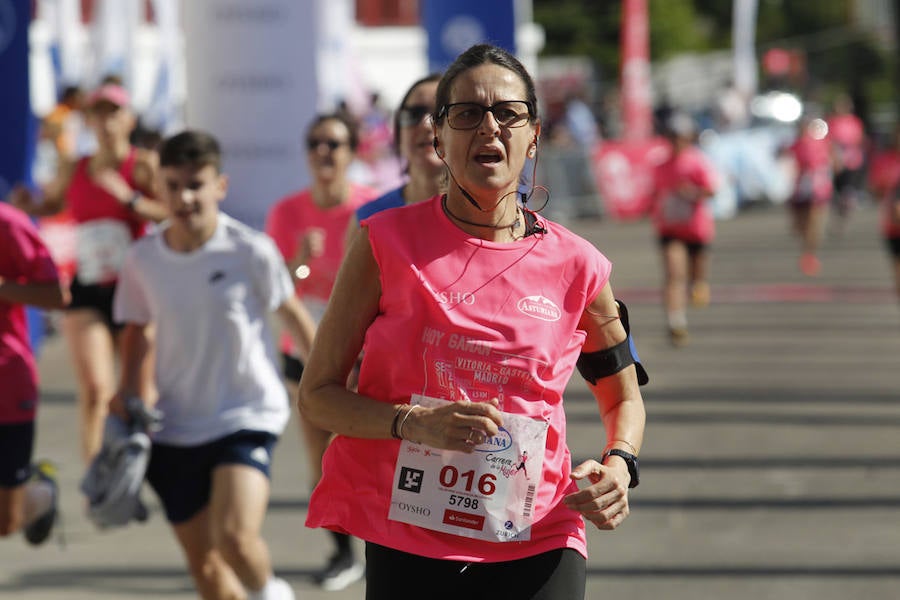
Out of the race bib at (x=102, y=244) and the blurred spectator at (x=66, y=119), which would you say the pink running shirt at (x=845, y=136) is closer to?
the blurred spectator at (x=66, y=119)

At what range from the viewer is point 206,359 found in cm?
523

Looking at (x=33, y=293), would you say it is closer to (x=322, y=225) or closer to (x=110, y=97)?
(x=322, y=225)

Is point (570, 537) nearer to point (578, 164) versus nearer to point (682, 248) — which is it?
point (682, 248)

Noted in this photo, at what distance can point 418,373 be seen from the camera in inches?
121

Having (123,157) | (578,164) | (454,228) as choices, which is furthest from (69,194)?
(578,164)

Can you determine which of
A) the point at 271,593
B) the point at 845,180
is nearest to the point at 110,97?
the point at 271,593

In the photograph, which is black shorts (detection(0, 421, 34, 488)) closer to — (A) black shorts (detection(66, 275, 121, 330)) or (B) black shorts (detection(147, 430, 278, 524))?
(B) black shorts (detection(147, 430, 278, 524))

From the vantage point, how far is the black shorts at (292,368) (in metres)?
6.69

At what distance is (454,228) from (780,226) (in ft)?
72.3

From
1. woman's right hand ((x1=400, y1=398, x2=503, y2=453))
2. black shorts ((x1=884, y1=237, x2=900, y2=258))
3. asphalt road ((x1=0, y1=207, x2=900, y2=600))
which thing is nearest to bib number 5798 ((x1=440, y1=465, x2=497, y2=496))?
woman's right hand ((x1=400, y1=398, x2=503, y2=453))

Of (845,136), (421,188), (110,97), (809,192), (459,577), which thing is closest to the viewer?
(459,577)

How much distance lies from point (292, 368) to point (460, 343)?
3752mm

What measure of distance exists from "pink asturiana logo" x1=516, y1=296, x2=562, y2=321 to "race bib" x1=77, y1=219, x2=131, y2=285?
5.10 metres

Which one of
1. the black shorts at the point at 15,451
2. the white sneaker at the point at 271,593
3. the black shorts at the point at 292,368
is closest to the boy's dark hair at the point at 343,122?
the black shorts at the point at 292,368
